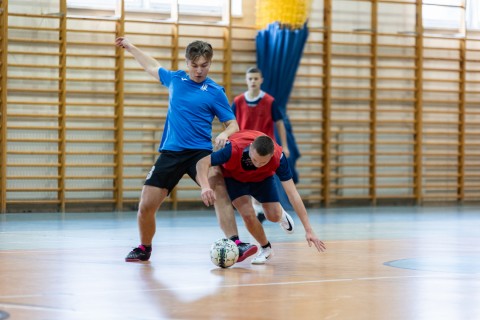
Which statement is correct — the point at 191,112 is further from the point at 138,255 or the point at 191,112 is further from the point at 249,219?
the point at 138,255

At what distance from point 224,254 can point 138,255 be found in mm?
785

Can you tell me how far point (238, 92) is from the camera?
49.1 ft

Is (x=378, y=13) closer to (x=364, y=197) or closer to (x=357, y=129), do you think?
(x=357, y=129)

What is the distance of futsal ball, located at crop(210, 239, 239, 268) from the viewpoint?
20.4 feet

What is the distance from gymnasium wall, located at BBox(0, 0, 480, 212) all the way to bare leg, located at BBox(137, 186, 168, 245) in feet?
22.3

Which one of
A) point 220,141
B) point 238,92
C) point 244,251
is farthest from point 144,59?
point 238,92

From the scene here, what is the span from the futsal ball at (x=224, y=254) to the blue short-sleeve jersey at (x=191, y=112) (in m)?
0.78

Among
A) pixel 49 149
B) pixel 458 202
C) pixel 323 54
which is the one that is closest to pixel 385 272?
pixel 49 149

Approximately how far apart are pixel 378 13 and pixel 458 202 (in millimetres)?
3676

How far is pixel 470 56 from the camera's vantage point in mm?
16938

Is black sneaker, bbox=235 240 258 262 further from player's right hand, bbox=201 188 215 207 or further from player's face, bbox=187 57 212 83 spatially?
player's face, bbox=187 57 212 83

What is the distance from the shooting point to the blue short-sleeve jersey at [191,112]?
668 cm

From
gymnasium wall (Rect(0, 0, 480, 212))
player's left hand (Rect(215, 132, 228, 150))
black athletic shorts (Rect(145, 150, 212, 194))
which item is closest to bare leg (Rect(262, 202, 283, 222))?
black athletic shorts (Rect(145, 150, 212, 194))

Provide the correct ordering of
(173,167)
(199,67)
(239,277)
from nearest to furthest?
(239,277) → (199,67) → (173,167)
